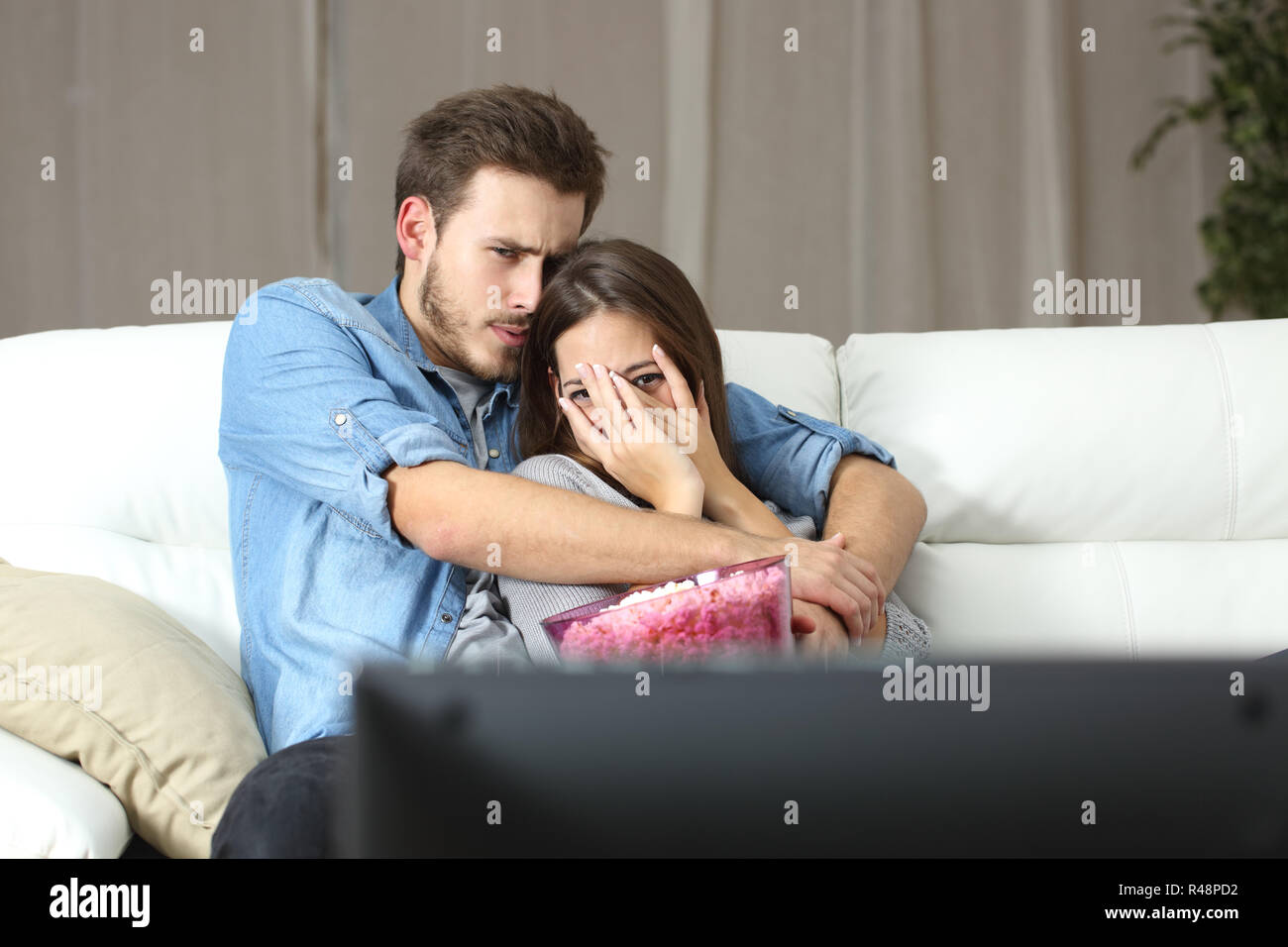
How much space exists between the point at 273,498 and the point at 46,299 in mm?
2025

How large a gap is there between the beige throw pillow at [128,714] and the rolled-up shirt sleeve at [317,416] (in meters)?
0.25

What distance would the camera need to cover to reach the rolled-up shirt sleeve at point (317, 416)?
3.89ft

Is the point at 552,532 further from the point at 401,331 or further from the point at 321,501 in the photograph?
the point at 401,331

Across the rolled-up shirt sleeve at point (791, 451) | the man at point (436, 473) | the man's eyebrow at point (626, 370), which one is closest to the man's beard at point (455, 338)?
the man at point (436, 473)

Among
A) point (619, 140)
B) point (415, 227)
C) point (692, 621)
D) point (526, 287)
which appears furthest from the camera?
point (619, 140)

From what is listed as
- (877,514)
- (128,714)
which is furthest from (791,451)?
(128,714)

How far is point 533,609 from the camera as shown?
1.20 m

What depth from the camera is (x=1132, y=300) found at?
314 cm

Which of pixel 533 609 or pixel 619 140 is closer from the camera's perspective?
pixel 533 609

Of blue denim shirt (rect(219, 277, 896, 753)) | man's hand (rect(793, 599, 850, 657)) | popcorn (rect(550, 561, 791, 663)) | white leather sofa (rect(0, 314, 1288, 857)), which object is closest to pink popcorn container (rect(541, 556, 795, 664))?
popcorn (rect(550, 561, 791, 663))

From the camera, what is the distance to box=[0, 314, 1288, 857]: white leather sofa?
5.06ft

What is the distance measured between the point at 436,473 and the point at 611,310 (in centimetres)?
32

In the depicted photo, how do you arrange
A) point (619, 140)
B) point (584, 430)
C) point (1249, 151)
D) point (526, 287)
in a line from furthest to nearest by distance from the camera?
1. point (1249, 151)
2. point (619, 140)
3. point (526, 287)
4. point (584, 430)

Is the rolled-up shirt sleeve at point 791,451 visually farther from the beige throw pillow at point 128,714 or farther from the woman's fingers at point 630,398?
the beige throw pillow at point 128,714
